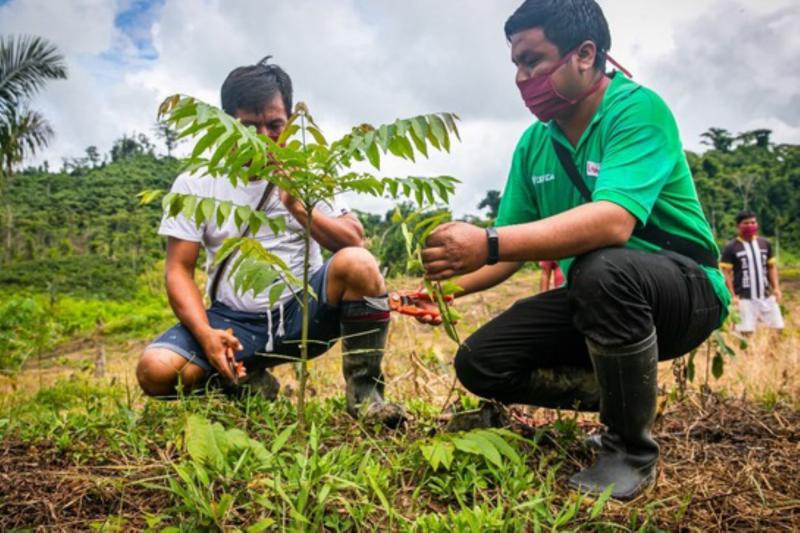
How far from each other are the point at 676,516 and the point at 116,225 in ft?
128

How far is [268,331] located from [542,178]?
134cm

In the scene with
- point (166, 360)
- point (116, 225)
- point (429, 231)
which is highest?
point (116, 225)

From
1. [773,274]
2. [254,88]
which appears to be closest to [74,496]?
[254,88]

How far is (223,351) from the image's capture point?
2.43 metres

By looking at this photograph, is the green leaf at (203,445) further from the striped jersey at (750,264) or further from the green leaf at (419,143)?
the striped jersey at (750,264)

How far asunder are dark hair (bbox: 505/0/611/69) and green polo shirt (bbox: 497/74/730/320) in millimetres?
199

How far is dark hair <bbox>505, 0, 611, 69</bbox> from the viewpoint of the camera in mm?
2150

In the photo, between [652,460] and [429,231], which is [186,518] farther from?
[652,460]

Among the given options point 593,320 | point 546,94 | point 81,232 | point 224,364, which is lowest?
point 224,364

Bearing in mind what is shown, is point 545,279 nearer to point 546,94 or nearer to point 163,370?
point 546,94

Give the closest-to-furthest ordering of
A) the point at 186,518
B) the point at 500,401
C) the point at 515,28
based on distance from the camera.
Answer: the point at 186,518 → the point at 515,28 → the point at 500,401

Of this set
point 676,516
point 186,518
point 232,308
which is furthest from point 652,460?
point 232,308

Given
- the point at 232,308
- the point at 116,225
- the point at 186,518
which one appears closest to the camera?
the point at 186,518

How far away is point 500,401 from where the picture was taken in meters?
2.41
